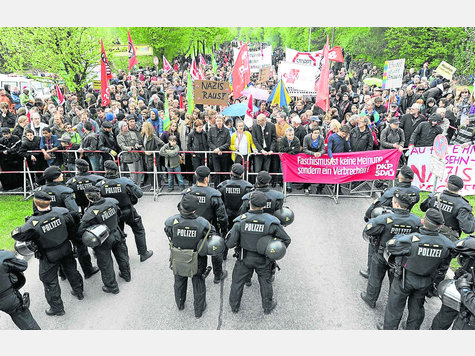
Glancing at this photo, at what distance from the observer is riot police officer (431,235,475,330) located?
14.8 feet

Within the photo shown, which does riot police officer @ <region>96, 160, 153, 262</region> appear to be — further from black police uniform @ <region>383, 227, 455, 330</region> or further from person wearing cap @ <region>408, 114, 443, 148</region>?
person wearing cap @ <region>408, 114, 443, 148</region>

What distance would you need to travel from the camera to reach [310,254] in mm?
7344

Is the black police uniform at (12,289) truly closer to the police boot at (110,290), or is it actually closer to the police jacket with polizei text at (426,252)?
the police boot at (110,290)

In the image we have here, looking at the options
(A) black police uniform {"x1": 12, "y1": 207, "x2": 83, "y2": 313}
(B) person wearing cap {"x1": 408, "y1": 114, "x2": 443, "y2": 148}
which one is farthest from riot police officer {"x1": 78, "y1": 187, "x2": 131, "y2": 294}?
(B) person wearing cap {"x1": 408, "y1": 114, "x2": 443, "y2": 148}

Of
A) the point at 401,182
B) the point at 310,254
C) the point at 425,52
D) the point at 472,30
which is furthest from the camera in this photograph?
the point at 425,52

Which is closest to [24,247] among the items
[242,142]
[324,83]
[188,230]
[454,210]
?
[188,230]

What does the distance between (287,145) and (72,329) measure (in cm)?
647

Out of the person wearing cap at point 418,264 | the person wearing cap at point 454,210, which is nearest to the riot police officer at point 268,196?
the person wearing cap at point 418,264

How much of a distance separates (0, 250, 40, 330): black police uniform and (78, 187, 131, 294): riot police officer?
3.58ft

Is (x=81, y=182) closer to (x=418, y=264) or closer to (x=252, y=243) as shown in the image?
(x=252, y=243)

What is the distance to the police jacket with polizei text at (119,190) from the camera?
6.45m

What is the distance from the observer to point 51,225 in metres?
5.34

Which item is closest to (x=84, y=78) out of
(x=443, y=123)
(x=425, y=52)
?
(x=443, y=123)

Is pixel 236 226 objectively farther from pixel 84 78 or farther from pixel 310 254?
pixel 84 78
